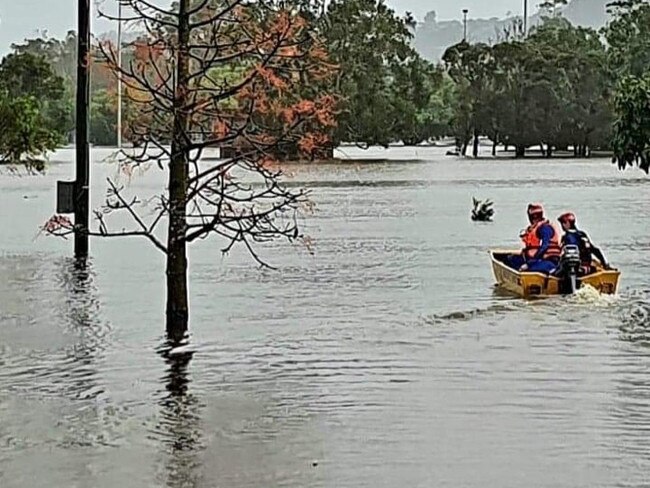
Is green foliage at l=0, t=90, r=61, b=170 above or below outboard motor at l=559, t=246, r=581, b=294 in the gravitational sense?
above

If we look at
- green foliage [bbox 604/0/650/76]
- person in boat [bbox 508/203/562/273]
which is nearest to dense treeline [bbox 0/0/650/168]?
green foliage [bbox 604/0/650/76]

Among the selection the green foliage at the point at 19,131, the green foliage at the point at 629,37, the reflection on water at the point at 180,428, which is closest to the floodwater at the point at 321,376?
the reflection on water at the point at 180,428

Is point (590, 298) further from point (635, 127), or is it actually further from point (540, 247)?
point (635, 127)

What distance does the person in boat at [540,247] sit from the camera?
61.8ft

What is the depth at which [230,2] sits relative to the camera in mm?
14258

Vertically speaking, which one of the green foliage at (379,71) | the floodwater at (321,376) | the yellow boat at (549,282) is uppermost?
the green foliage at (379,71)

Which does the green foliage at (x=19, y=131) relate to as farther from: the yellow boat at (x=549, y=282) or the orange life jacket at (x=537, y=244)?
the yellow boat at (x=549, y=282)

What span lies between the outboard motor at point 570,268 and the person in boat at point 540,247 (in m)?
0.44

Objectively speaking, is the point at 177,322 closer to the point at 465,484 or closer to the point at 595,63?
the point at 465,484

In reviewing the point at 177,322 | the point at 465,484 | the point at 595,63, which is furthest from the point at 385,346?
the point at 595,63

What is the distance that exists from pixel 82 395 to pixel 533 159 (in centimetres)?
8089

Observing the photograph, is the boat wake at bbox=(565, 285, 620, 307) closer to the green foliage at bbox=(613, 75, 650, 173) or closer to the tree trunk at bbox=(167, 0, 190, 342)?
the tree trunk at bbox=(167, 0, 190, 342)

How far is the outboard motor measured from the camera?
18078mm

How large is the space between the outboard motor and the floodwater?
12.0 inches
